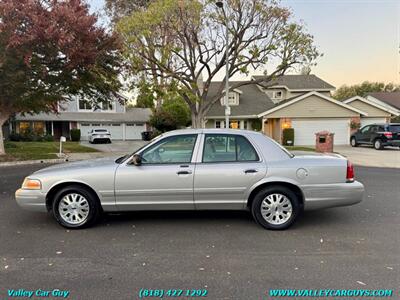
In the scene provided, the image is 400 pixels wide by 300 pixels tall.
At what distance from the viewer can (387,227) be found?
460 centimetres

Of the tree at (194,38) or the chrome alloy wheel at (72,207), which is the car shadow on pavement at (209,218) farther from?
the tree at (194,38)

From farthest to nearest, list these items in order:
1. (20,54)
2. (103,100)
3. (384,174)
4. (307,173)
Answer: (103,100)
(20,54)
(384,174)
(307,173)

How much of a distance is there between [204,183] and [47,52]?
1053cm

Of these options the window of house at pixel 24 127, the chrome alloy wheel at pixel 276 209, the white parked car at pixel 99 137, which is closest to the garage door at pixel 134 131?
the white parked car at pixel 99 137

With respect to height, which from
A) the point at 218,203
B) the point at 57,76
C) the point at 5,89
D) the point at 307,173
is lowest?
the point at 218,203

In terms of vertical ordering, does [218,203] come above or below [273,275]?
above

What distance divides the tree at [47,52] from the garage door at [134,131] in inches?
738

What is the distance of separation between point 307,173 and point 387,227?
165 centimetres

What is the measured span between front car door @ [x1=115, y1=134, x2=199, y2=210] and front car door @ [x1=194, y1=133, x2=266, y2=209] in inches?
6.4

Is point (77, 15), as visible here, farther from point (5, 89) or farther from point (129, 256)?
point (129, 256)

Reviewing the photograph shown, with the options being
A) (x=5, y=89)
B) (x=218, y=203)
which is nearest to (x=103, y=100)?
(x=5, y=89)

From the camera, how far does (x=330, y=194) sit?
4.44 metres

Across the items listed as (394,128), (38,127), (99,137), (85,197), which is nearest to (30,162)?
(85,197)

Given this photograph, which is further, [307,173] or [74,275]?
[307,173]
